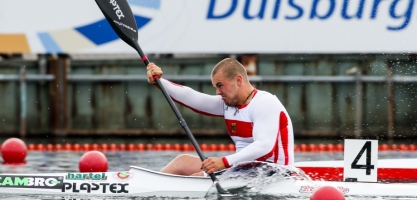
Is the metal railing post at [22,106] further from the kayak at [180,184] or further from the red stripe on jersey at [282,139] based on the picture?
the red stripe on jersey at [282,139]

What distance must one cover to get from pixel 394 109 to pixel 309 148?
2685 millimetres

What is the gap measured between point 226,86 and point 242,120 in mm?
401

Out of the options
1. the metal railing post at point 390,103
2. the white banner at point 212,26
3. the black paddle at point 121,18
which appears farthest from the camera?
the metal railing post at point 390,103

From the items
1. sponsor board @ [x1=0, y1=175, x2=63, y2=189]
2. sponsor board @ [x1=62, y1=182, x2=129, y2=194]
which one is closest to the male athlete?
sponsor board @ [x1=62, y1=182, x2=129, y2=194]

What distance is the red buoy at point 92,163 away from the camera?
1412 centimetres

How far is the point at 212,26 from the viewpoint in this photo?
1948 centimetres

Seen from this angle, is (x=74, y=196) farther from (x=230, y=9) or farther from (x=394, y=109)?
(x=394, y=109)

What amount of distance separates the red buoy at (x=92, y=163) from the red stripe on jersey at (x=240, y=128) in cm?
286

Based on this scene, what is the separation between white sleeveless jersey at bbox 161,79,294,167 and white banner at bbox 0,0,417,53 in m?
7.36

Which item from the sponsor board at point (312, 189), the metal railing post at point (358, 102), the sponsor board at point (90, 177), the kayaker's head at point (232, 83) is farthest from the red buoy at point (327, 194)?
the metal railing post at point (358, 102)

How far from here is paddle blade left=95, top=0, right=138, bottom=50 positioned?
1342 centimetres

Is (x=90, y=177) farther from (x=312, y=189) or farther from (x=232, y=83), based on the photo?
(x=312, y=189)

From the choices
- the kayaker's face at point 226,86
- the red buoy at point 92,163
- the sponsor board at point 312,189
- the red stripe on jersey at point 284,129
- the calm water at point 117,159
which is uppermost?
the kayaker's face at point 226,86

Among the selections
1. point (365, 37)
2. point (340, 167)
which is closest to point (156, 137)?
point (365, 37)
